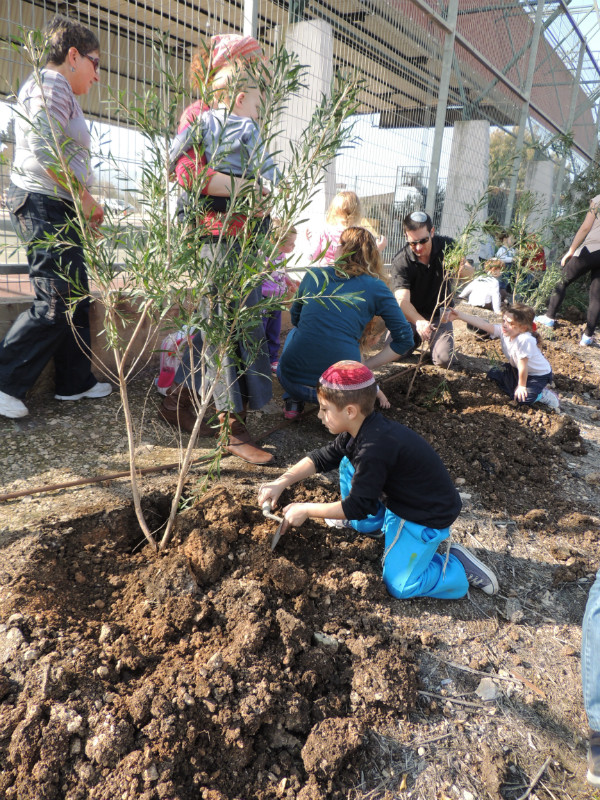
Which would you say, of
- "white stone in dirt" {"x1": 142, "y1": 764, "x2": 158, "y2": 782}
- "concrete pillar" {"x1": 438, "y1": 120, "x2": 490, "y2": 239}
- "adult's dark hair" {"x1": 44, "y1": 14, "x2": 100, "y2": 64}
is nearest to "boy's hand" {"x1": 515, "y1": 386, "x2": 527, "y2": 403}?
"concrete pillar" {"x1": 438, "y1": 120, "x2": 490, "y2": 239}

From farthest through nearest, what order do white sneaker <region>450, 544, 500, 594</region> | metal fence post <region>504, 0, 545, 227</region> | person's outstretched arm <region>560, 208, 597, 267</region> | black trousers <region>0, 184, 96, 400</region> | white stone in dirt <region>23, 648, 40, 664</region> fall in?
1. metal fence post <region>504, 0, 545, 227</region>
2. person's outstretched arm <region>560, 208, 597, 267</region>
3. black trousers <region>0, 184, 96, 400</region>
4. white sneaker <region>450, 544, 500, 594</region>
5. white stone in dirt <region>23, 648, 40, 664</region>

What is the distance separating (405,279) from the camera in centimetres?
458

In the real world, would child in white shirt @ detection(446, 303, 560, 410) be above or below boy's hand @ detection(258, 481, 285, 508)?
above

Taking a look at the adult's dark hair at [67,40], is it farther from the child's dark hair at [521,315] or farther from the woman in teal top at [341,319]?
the child's dark hair at [521,315]

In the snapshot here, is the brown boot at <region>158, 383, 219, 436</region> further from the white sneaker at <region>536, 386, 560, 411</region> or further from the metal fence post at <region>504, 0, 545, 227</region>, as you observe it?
the metal fence post at <region>504, 0, 545, 227</region>

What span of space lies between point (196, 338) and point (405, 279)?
2342 mm

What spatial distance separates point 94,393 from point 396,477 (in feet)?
6.88

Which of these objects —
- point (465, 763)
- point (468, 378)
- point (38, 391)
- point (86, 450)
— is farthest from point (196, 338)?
point (468, 378)

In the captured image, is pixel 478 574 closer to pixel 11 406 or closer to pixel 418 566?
pixel 418 566

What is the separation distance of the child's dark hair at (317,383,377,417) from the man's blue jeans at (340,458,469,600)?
0.53 metres

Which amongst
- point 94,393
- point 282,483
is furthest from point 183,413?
point 282,483

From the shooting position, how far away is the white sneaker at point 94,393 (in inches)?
133

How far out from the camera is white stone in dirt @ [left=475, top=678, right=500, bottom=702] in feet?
6.28

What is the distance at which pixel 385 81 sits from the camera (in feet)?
18.1
